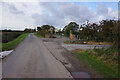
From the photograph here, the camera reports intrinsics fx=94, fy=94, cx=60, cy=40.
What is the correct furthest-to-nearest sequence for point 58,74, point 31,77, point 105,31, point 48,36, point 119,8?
1. point 48,36
2. point 105,31
3. point 119,8
4. point 58,74
5. point 31,77

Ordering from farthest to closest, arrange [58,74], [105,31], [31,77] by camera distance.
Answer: [105,31], [58,74], [31,77]

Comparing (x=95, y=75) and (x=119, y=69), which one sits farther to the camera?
(x=119, y=69)

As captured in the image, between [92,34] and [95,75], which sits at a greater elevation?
[92,34]

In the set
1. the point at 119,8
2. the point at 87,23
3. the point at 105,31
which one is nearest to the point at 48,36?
the point at 87,23

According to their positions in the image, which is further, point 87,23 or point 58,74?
point 87,23

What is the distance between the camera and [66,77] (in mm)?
4164

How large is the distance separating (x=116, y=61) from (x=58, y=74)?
12.0 ft

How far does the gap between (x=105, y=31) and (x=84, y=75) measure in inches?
401

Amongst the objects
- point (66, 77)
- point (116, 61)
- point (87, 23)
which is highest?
point (87, 23)

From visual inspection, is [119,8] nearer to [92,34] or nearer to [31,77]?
[31,77]

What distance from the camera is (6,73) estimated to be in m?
4.55

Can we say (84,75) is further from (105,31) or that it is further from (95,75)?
(105,31)

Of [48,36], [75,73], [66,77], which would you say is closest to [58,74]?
[66,77]

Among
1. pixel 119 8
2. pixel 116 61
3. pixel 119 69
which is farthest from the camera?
pixel 119 8
